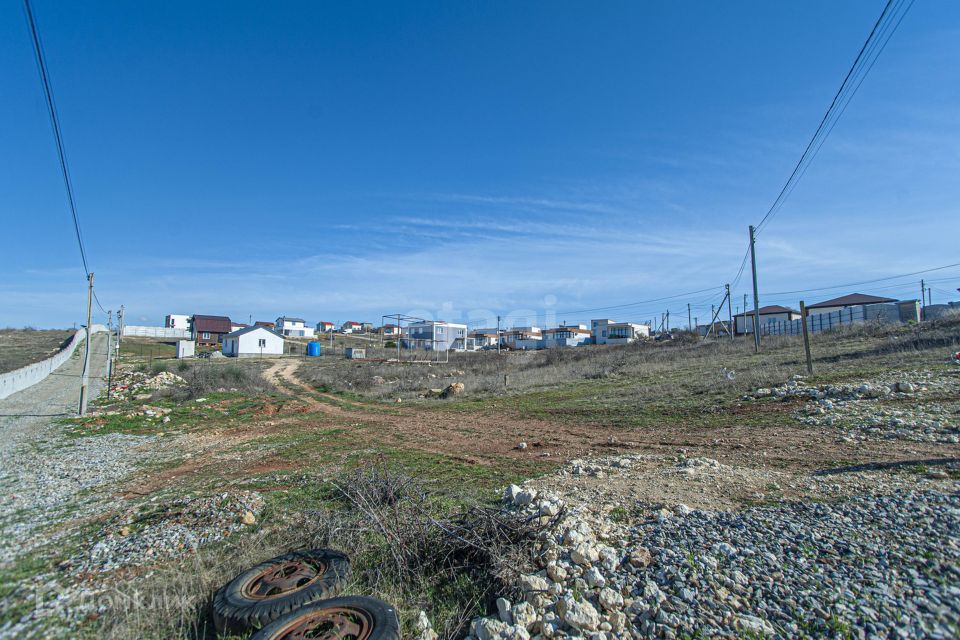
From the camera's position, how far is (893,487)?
201 inches

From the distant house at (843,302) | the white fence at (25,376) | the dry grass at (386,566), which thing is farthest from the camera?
the distant house at (843,302)

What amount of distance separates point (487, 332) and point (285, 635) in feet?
314

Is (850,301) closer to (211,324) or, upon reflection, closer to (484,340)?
(484,340)

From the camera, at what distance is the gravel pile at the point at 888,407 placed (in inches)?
304

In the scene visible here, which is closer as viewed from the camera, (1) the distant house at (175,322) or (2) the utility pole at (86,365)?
(2) the utility pole at (86,365)

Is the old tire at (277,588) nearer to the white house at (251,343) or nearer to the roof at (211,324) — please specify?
the white house at (251,343)

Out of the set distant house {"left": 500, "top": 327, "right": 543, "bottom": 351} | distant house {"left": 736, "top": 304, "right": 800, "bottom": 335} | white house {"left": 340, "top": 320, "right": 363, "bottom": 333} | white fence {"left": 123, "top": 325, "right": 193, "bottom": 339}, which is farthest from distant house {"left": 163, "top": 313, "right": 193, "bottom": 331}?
distant house {"left": 736, "top": 304, "right": 800, "bottom": 335}

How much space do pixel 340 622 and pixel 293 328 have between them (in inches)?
4169

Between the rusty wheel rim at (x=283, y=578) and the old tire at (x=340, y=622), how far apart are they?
0.45 meters

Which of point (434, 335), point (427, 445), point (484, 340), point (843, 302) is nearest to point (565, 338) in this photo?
point (484, 340)

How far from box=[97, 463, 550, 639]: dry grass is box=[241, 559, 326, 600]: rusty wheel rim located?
0.36 m

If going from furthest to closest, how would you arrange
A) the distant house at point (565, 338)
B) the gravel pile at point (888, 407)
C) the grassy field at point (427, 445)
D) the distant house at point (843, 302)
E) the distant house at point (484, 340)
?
the distant house at point (484, 340) → the distant house at point (565, 338) → the distant house at point (843, 302) → the gravel pile at point (888, 407) → the grassy field at point (427, 445)

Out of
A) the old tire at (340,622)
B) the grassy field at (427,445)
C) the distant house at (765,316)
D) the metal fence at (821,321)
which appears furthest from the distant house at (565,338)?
the old tire at (340,622)

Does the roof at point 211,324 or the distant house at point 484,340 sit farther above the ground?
the roof at point 211,324
